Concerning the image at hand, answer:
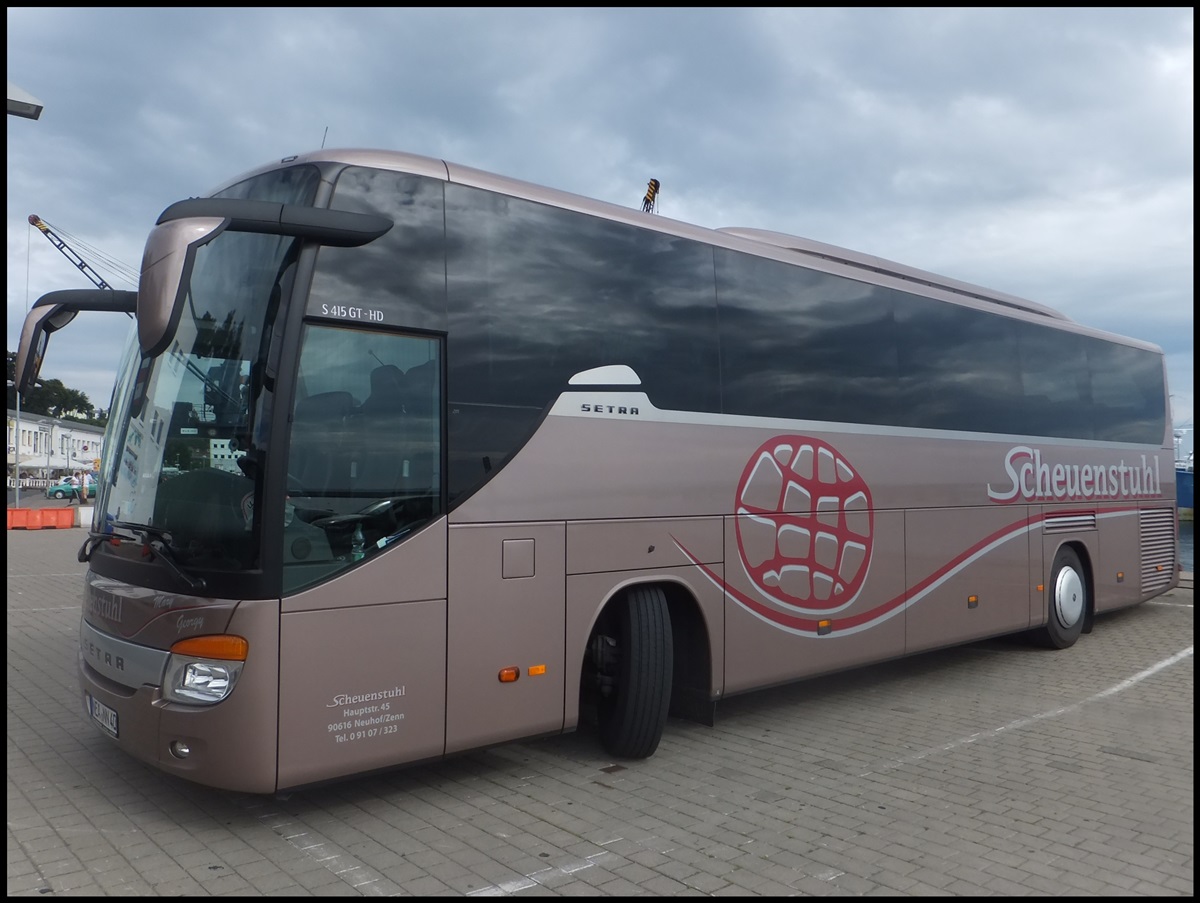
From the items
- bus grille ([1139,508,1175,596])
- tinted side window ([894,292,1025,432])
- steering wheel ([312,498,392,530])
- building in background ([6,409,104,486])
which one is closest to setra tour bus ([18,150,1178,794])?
steering wheel ([312,498,392,530])

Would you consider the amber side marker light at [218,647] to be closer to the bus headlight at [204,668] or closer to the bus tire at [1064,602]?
the bus headlight at [204,668]

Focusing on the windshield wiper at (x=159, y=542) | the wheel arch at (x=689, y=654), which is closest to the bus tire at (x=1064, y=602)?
the wheel arch at (x=689, y=654)

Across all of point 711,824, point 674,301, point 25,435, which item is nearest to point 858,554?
point 674,301

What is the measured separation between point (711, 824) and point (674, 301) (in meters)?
3.32

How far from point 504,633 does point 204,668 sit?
5.16 feet

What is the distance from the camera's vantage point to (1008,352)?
386 inches

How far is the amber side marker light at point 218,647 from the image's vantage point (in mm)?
4547

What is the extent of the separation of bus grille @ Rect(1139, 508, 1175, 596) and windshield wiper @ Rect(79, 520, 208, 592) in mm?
11245

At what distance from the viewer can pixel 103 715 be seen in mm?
5242

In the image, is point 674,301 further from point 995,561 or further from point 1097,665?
point 1097,665

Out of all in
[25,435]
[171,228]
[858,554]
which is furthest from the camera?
[25,435]

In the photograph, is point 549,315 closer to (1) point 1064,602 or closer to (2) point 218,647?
(2) point 218,647

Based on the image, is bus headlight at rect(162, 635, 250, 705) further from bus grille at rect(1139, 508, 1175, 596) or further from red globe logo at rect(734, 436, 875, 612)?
bus grille at rect(1139, 508, 1175, 596)

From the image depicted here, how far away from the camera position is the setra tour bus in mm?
4680
